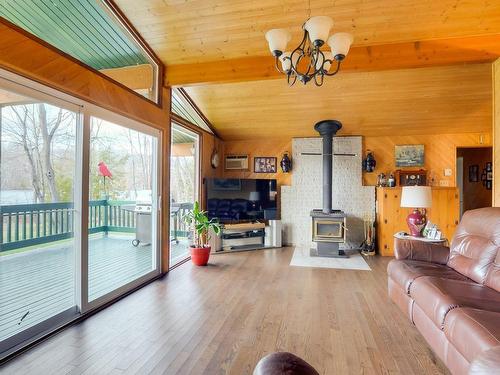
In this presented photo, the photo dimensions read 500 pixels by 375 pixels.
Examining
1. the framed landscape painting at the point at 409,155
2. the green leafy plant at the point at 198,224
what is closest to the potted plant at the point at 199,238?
the green leafy plant at the point at 198,224

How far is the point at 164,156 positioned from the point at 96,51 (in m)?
1.40

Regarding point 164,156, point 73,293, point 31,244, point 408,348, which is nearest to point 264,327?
point 408,348

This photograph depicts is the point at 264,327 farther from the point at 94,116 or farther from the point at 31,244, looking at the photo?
the point at 94,116

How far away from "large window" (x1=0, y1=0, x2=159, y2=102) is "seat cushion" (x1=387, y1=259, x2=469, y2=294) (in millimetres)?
3408

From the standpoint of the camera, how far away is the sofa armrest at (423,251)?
107 inches

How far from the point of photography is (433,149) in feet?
17.3

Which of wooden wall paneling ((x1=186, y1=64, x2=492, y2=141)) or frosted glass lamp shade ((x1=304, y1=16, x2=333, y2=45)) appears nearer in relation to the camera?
frosted glass lamp shade ((x1=304, y1=16, x2=333, y2=45))

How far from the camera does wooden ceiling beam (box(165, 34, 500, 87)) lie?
2.84 metres

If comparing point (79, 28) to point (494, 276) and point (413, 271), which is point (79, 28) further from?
point (494, 276)

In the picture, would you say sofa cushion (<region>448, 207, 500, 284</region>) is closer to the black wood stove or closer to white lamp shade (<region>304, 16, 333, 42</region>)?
white lamp shade (<region>304, 16, 333, 42</region>)

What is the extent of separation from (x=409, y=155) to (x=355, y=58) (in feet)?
9.90

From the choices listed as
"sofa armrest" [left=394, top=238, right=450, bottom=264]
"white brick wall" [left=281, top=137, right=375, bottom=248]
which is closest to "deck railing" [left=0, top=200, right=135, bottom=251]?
"sofa armrest" [left=394, top=238, right=450, bottom=264]

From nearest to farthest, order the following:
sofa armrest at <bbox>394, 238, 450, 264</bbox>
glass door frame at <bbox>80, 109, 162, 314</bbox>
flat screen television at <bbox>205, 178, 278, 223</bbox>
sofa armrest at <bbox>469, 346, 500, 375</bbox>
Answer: sofa armrest at <bbox>469, 346, 500, 375</bbox> < glass door frame at <bbox>80, 109, 162, 314</bbox> < sofa armrest at <bbox>394, 238, 450, 264</bbox> < flat screen television at <bbox>205, 178, 278, 223</bbox>

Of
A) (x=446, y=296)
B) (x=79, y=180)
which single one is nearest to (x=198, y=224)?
(x=79, y=180)
